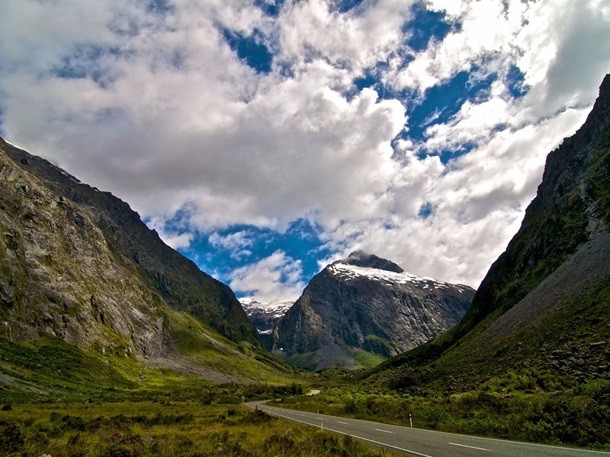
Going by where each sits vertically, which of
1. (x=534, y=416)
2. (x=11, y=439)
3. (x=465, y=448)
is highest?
(x=11, y=439)

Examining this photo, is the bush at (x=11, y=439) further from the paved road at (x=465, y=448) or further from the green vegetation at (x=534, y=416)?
the green vegetation at (x=534, y=416)

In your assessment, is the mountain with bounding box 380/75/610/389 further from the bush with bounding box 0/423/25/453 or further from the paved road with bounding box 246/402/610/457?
the bush with bounding box 0/423/25/453

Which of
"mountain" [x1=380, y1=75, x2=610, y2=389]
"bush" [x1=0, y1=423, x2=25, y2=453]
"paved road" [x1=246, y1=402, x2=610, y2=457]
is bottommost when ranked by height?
"paved road" [x1=246, y1=402, x2=610, y2=457]

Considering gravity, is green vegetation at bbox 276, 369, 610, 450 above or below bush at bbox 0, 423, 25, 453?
below

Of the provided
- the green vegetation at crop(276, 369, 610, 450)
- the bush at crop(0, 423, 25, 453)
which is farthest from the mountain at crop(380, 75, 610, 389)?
the bush at crop(0, 423, 25, 453)

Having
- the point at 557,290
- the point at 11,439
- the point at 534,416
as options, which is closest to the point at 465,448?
the point at 534,416

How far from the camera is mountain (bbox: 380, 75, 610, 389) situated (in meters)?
52.9

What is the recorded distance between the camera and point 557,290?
8131cm

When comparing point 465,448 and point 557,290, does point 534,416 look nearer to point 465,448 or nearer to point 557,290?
point 465,448

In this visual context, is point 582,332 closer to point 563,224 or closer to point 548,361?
point 548,361

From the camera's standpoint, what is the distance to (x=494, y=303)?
135 m

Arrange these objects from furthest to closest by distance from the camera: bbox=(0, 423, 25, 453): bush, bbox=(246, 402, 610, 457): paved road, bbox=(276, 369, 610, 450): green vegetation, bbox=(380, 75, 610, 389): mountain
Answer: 1. bbox=(380, 75, 610, 389): mountain
2. bbox=(276, 369, 610, 450): green vegetation
3. bbox=(246, 402, 610, 457): paved road
4. bbox=(0, 423, 25, 453): bush

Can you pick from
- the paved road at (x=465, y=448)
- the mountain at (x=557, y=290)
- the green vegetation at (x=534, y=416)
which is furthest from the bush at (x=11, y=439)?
the mountain at (x=557, y=290)

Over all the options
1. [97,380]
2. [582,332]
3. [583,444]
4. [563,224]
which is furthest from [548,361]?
[97,380]
